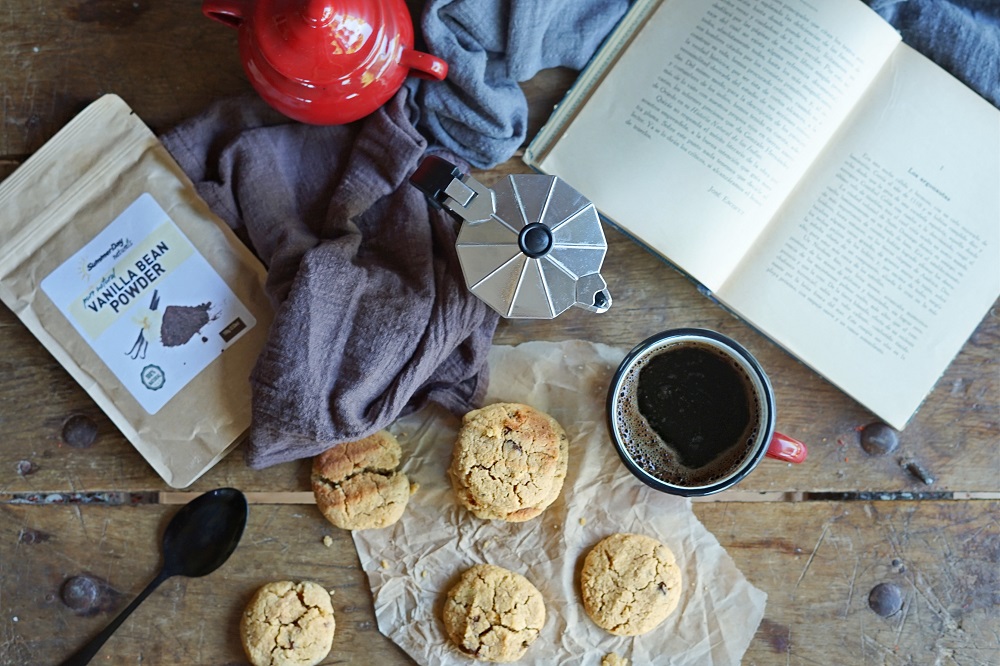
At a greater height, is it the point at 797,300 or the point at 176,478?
the point at 797,300

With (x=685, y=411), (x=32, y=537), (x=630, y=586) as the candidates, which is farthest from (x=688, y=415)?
(x=32, y=537)

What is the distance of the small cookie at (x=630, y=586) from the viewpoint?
0.83 m

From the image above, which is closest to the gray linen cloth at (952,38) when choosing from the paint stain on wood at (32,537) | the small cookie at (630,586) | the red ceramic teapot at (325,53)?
the red ceramic teapot at (325,53)

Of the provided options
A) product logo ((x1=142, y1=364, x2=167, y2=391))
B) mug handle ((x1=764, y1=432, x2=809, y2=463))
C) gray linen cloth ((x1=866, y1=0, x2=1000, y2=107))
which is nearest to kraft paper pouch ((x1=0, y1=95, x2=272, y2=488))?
product logo ((x1=142, y1=364, x2=167, y2=391))

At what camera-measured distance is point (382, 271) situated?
0.84m

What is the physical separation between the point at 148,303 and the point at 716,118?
0.66 metres

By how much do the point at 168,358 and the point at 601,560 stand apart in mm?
527

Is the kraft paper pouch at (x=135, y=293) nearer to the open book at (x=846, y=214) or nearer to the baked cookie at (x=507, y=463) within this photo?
the baked cookie at (x=507, y=463)

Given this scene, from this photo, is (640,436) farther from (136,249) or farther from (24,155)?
(24,155)

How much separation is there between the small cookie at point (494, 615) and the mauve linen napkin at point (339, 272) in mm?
193

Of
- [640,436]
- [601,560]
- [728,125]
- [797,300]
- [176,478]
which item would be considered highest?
[728,125]

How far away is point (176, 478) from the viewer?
864mm

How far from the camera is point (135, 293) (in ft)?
2.84

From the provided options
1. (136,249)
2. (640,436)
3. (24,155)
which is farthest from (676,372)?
(24,155)
